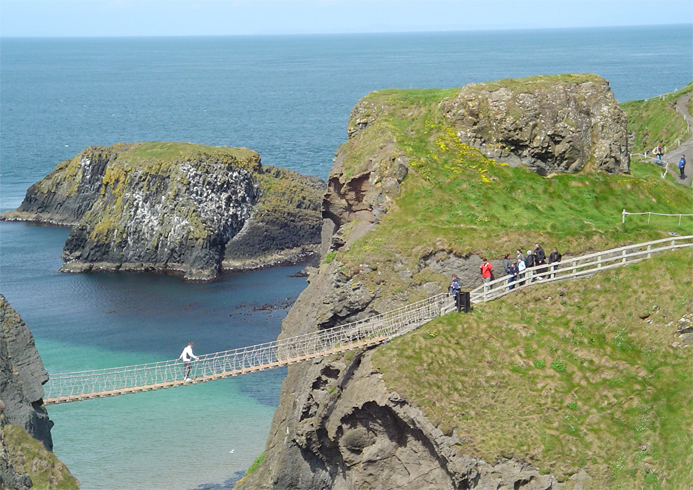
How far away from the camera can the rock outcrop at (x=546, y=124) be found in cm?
5372

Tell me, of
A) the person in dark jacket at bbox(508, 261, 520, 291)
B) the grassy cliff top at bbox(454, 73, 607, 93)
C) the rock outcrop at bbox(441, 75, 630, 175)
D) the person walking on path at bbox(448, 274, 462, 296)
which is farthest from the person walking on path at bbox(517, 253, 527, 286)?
the grassy cliff top at bbox(454, 73, 607, 93)

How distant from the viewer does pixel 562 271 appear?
43562mm

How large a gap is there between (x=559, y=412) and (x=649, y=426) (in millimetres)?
3401

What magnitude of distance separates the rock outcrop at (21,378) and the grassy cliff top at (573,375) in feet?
45.0

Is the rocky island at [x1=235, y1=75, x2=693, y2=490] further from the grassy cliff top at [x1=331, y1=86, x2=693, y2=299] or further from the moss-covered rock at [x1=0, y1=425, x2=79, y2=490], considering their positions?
the moss-covered rock at [x1=0, y1=425, x2=79, y2=490]

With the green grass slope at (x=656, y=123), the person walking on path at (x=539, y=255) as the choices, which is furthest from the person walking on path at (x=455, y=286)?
the green grass slope at (x=656, y=123)

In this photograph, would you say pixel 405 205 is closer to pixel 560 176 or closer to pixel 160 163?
pixel 560 176

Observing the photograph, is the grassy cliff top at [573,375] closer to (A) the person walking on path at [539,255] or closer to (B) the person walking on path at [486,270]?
(B) the person walking on path at [486,270]

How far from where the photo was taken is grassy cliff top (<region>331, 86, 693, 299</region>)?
4628cm

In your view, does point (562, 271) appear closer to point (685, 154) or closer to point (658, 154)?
point (658, 154)

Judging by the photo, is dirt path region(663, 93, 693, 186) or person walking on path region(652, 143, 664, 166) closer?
dirt path region(663, 93, 693, 186)

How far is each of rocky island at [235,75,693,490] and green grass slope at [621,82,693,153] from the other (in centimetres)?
2090

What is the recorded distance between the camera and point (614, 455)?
37.0m

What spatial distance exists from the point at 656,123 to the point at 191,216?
41.9 metres
